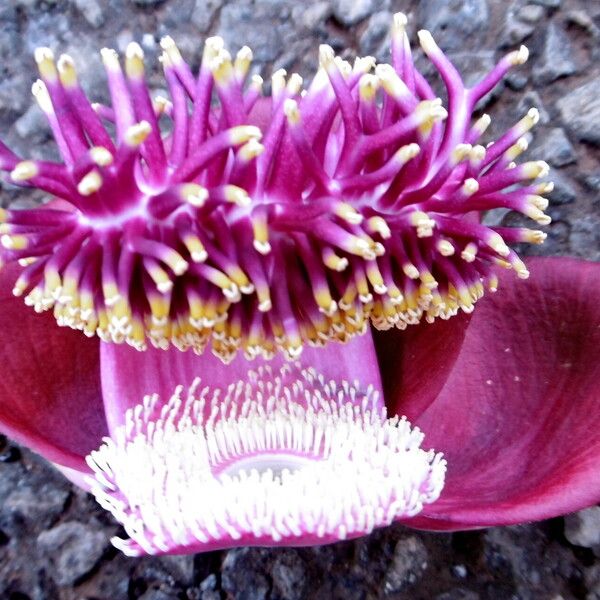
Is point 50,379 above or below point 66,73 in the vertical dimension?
below

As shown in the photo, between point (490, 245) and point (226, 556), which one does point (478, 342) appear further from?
point (226, 556)

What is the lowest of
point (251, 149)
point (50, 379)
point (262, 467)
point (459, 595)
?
point (459, 595)

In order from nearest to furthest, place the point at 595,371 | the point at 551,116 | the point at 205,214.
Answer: the point at 205,214 < the point at 595,371 < the point at 551,116

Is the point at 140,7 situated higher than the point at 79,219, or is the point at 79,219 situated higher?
the point at 140,7

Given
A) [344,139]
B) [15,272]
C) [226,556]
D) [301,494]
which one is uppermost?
[344,139]

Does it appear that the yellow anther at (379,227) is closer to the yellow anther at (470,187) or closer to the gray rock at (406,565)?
the yellow anther at (470,187)

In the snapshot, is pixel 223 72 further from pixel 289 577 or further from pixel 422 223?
pixel 289 577

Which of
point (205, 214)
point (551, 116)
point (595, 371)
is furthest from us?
point (551, 116)

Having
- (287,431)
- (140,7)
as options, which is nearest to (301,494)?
(287,431)

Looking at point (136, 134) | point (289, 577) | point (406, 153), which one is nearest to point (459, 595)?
point (289, 577)
